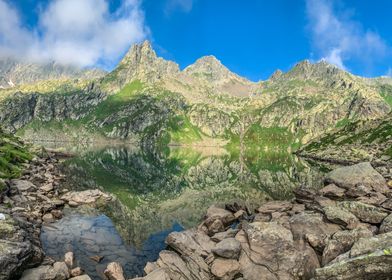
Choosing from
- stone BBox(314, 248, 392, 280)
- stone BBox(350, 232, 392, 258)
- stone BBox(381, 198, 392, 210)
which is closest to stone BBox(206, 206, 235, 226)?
stone BBox(381, 198, 392, 210)

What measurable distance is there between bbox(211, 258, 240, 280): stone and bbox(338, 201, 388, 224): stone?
14.0 m

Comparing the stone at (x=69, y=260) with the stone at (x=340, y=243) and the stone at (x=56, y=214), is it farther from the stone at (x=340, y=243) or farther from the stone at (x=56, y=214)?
the stone at (x=340, y=243)

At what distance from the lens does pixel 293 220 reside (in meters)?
33.1

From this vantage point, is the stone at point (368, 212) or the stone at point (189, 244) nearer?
the stone at point (189, 244)

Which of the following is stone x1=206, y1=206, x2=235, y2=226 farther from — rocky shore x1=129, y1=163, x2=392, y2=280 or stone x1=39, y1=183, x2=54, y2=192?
stone x1=39, y1=183, x2=54, y2=192

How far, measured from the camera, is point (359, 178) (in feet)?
151

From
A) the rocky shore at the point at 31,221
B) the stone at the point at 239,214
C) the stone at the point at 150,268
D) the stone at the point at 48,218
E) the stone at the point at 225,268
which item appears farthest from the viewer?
the stone at the point at 239,214

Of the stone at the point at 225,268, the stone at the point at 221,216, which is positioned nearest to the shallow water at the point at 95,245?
the stone at the point at 221,216

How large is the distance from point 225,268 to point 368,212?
617 inches

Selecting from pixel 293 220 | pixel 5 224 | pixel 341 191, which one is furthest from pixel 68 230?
pixel 341 191

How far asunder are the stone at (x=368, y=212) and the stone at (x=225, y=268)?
45.8ft

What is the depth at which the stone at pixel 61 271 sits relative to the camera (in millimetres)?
24622

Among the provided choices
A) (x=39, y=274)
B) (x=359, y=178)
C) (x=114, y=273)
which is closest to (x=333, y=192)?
(x=359, y=178)

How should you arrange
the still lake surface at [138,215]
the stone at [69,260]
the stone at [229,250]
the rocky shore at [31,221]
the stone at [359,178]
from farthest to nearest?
the stone at [359,178] < the still lake surface at [138,215] < the stone at [69,260] < the stone at [229,250] < the rocky shore at [31,221]
